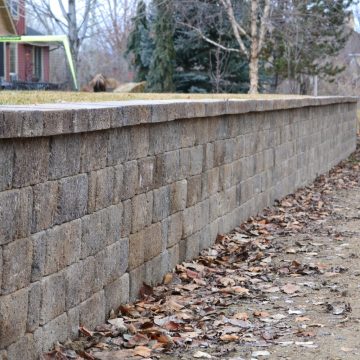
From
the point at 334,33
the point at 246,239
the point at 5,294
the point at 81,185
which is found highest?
the point at 334,33

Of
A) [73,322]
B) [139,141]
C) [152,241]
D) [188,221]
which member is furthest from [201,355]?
[188,221]

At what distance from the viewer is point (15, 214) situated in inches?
184

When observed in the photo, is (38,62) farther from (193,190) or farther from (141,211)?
(141,211)

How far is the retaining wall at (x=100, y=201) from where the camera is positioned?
4.71 metres

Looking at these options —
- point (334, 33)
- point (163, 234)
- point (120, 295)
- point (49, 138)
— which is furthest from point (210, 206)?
point (334, 33)

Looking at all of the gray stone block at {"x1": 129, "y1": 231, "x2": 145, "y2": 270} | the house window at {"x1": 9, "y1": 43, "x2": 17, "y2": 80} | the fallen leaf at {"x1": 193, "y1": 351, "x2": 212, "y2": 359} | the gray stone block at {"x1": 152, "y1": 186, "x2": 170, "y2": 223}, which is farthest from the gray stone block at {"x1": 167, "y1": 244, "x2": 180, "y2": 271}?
the house window at {"x1": 9, "y1": 43, "x2": 17, "y2": 80}

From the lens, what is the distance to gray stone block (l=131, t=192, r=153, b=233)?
21.8ft

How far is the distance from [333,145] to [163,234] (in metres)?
13.1

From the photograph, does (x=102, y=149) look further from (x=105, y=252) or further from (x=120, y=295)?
(x=120, y=295)

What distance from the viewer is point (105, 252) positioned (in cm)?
606

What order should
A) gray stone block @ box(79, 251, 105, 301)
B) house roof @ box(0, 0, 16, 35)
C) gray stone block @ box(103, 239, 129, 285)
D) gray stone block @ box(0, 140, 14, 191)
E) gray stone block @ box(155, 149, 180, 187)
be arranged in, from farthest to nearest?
house roof @ box(0, 0, 16, 35)
gray stone block @ box(155, 149, 180, 187)
gray stone block @ box(103, 239, 129, 285)
gray stone block @ box(79, 251, 105, 301)
gray stone block @ box(0, 140, 14, 191)

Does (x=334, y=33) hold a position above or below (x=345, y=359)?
above

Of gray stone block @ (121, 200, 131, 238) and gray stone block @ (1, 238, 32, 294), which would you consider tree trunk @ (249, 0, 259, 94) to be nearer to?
gray stone block @ (121, 200, 131, 238)

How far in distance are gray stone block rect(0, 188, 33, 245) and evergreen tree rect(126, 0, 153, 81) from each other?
1089 inches
